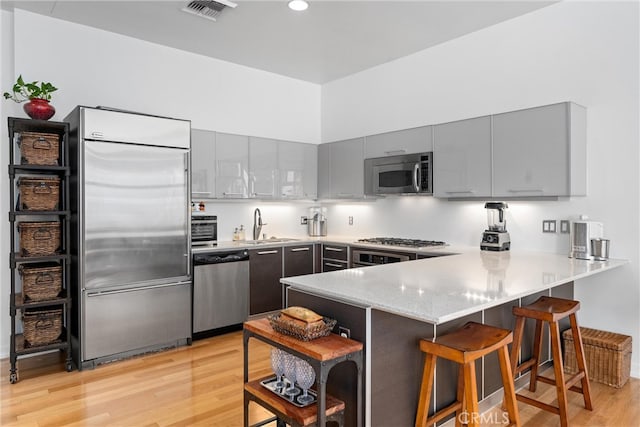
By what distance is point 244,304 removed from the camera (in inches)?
174

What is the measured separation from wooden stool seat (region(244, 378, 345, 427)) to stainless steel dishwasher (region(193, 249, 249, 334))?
85.7 inches

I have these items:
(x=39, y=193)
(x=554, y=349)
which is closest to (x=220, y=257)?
(x=39, y=193)

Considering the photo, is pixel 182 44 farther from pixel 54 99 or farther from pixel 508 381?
pixel 508 381

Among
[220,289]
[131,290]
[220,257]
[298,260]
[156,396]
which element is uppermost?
[220,257]

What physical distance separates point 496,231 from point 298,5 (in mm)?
2608

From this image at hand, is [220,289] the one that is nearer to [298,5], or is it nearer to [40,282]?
[40,282]

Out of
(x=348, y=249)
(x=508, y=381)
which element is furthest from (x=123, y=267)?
(x=508, y=381)

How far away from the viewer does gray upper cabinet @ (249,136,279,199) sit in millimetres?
4852

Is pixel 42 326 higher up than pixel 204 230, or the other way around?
pixel 204 230

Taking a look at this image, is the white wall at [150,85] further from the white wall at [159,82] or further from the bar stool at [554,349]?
the bar stool at [554,349]

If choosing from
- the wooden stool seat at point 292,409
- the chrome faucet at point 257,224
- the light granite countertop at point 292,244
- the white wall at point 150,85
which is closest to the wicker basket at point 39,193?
the white wall at point 150,85

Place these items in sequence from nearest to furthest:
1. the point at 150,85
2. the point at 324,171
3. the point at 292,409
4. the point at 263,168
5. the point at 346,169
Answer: the point at 292,409 < the point at 150,85 < the point at 263,168 < the point at 346,169 < the point at 324,171

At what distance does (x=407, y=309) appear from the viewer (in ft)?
5.57

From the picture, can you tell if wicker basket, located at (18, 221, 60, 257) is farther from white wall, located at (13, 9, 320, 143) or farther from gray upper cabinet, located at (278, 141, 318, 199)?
gray upper cabinet, located at (278, 141, 318, 199)
